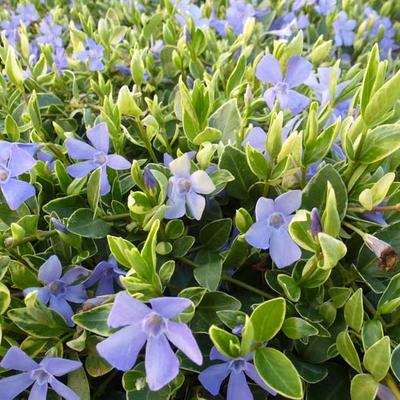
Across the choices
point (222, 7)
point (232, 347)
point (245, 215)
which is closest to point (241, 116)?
point (245, 215)

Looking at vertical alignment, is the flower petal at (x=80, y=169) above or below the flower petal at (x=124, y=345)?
above

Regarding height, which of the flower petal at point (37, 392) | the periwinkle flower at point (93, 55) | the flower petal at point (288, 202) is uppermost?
the flower petal at point (288, 202)

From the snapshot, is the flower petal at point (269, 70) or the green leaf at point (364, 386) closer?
the green leaf at point (364, 386)

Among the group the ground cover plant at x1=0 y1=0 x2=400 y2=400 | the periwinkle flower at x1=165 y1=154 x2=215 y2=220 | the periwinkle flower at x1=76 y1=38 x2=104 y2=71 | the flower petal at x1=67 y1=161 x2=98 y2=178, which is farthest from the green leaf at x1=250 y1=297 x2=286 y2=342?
the periwinkle flower at x1=76 y1=38 x2=104 y2=71

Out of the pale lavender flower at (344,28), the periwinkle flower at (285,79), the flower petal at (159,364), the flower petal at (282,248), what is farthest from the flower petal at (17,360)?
the pale lavender flower at (344,28)

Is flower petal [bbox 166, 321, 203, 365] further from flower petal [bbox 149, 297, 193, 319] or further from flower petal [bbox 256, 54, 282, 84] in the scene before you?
flower petal [bbox 256, 54, 282, 84]

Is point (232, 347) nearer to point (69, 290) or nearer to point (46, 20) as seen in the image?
point (69, 290)

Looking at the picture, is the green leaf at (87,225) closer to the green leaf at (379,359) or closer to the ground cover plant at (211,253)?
the ground cover plant at (211,253)

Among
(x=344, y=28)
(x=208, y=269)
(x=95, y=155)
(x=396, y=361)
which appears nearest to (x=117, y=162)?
(x=95, y=155)
